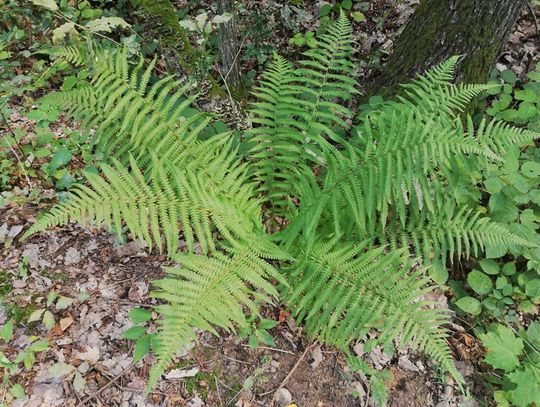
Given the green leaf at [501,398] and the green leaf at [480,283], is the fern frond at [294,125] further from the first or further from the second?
the green leaf at [501,398]

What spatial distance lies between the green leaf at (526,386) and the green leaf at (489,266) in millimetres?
612

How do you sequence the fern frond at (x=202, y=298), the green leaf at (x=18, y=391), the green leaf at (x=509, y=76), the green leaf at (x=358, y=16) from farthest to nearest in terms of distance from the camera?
the green leaf at (x=358, y=16) < the green leaf at (x=509, y=76) < the green leaf at (x=18, y=391) < the fern frond at (x=202, y=298)

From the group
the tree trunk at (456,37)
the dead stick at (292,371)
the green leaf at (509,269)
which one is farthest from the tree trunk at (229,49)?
the green leaf at (509,269)

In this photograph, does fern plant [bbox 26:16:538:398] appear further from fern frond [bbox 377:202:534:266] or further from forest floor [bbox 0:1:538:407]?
forest floor [bbox 0:1:538:407]

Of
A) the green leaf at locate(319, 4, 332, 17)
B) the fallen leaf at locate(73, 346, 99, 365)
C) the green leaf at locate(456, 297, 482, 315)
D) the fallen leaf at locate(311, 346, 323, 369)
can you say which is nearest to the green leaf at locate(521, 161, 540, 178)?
the green leaf at locate(456, 297, 482, 315)

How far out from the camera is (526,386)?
2418 mm

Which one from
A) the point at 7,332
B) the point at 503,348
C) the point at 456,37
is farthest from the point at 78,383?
the point at 456,37

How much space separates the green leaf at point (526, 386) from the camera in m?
2.38

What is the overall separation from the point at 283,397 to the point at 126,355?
91 centimetres

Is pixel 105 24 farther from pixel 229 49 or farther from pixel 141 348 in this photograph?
pixel 141 348

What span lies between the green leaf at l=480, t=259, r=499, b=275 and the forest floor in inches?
13.1

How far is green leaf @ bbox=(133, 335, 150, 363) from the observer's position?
2268mm

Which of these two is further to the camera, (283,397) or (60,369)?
(283,397)

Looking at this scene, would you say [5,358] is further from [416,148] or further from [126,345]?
[416,148]
